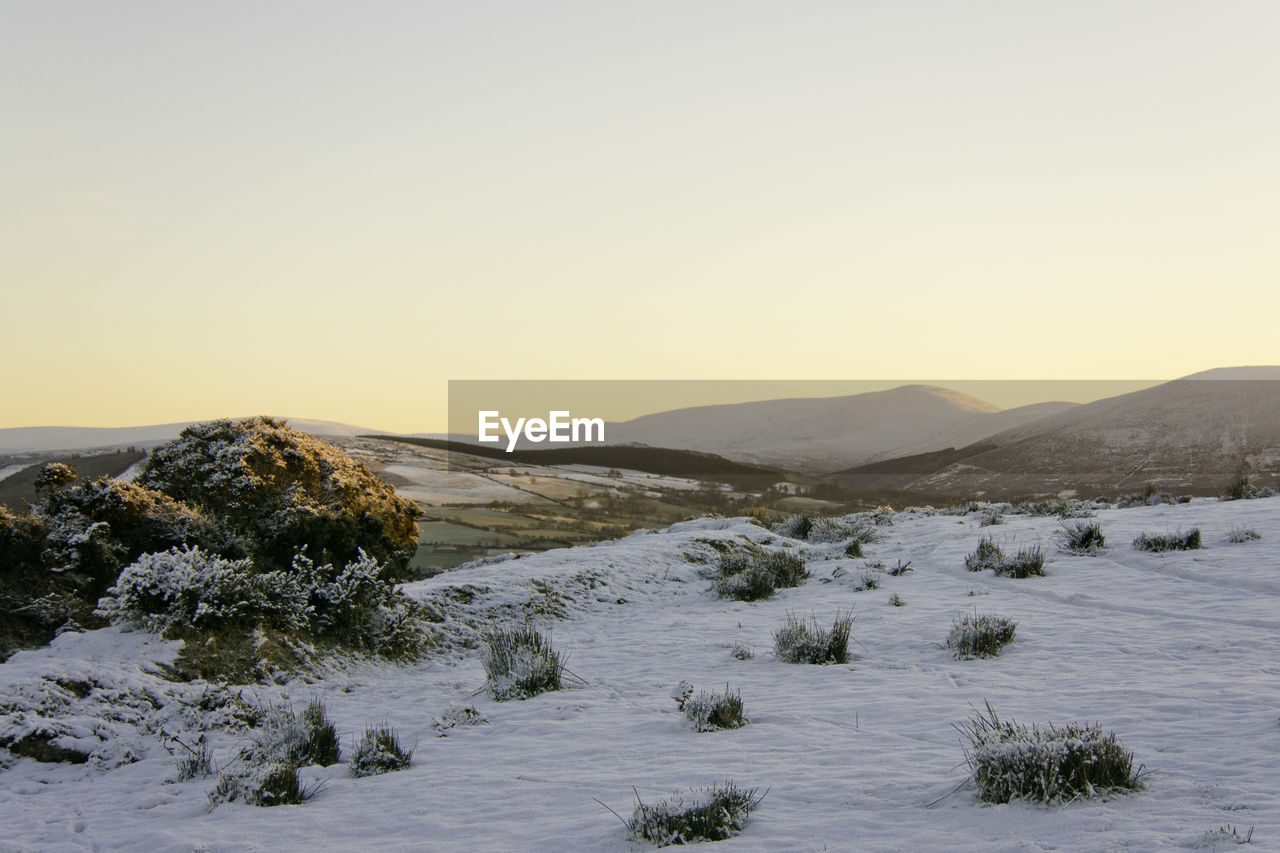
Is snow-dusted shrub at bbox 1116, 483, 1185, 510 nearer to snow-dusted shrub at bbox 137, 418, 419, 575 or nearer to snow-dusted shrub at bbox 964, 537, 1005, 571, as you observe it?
snow-dusted shrub at bbox 964, 537, 1005, 571

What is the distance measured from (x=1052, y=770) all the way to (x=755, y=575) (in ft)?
29.3

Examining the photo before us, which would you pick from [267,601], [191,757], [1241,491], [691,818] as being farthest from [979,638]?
[1241,491]

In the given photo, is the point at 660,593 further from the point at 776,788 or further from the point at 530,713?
the point at 776,788

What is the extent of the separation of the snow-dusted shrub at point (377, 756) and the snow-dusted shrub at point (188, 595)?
3401 mm

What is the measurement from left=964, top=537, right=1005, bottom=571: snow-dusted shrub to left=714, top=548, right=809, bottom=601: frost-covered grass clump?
2768 mm

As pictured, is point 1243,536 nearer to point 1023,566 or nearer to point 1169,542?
point 1169,542

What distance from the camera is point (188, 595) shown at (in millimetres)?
8391

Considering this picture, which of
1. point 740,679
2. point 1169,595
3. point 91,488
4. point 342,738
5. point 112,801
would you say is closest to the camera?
point 112,801

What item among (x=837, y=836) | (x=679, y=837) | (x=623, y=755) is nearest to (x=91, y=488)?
(x=623, y=755)

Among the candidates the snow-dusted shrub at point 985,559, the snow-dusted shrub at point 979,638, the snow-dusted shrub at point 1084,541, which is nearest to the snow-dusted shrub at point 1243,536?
the snow-dusted shrub at point 1084,541

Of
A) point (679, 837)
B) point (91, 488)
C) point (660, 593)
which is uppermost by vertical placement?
point (91, 488)

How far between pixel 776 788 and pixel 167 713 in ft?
17.4

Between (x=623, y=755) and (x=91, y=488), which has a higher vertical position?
(x=91, y=488)

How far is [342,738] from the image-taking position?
6.62 meters
